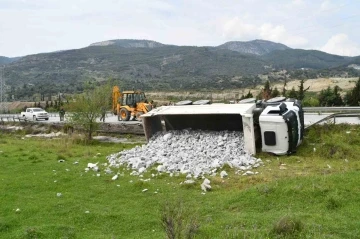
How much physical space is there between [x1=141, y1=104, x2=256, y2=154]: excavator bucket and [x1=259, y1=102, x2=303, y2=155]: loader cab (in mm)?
579

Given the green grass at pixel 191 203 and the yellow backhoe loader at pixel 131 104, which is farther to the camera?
the yellow backhoe loader at pixel 131 104

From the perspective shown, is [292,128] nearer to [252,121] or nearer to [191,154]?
[252,121]

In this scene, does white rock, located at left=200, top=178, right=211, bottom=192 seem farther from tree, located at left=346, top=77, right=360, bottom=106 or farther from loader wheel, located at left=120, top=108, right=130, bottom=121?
tree, located at left=346, top=77, right=360, bottom=106

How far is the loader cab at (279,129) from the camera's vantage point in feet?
48.5

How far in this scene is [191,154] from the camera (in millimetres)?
14938

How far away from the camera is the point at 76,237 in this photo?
8.11m

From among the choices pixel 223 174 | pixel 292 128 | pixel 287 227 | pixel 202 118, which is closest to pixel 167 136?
pixel 202 118

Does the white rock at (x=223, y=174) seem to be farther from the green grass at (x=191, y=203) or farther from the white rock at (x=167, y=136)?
the white rock at (x=167, y=136)

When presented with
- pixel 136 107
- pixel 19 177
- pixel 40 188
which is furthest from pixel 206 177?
pixel 136 107

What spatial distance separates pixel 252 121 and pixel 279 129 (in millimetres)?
1025

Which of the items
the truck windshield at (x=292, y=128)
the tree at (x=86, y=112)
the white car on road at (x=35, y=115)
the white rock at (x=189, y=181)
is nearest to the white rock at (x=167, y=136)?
the truck windshield at (x=292, y=128)

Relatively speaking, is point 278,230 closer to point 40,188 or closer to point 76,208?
point 76,208

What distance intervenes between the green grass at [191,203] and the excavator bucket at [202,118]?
2.02 metres

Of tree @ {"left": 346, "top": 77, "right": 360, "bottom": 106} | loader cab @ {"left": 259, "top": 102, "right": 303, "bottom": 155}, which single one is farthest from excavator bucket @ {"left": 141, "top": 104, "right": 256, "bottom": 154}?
tree @ {"left": 346, "top": 77, "right": 360, "bottom": 106}
